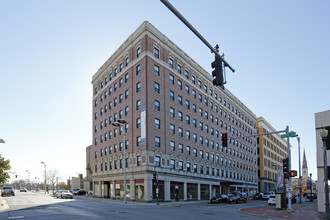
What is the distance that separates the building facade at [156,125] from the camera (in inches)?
1695

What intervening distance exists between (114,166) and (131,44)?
21.2m

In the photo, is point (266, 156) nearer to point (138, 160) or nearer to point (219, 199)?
point (219, 199)

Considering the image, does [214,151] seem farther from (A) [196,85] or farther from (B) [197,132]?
(A) [196,85]

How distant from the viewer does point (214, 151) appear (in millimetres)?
61969

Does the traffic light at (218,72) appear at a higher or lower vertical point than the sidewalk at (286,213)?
higher

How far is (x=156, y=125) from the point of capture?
43.9 meters

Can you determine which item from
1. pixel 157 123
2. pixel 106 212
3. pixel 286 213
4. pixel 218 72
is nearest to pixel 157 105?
pixel 157 123

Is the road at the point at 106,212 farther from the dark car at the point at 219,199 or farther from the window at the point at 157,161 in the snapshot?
the dark car at the point at 219,199

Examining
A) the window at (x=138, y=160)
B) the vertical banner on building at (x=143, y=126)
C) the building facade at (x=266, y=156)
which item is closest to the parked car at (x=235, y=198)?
the window at (x=138, y=160)

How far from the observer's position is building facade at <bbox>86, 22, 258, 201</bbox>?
43.1m

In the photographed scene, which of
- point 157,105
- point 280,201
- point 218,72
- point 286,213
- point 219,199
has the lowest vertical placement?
point 219,199

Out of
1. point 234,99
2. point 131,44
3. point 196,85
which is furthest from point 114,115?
point 234,99

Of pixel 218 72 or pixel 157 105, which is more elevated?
pixel 157 105

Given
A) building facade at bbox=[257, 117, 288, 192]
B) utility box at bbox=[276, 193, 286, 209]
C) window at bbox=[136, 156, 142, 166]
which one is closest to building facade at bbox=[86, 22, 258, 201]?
window at bbox=[136, 156, 142, 166]
